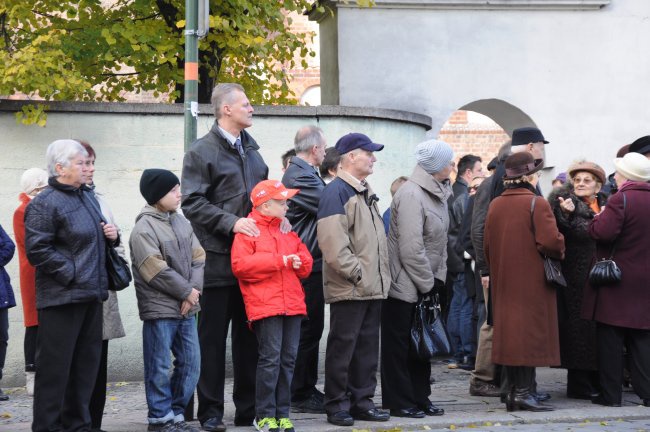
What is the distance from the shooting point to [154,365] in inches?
304

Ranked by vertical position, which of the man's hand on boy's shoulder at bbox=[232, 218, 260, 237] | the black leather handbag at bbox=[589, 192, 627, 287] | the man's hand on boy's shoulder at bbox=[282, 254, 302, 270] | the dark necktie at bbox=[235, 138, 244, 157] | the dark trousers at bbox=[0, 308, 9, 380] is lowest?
→ the dark trousers at bbox=[0, 308, 9, 380]

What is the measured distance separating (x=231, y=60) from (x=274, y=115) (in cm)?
254

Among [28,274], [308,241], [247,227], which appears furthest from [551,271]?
[28,274]

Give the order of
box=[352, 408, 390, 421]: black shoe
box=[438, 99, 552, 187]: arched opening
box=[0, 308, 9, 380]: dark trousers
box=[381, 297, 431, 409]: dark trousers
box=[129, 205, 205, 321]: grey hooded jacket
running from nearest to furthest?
box=[129, 205, 205, 321]: grey hooded jacket
box=[352, 408, 390, 421]: black shoe
box=[381, 297, 431, 409]: dark trousers
box=[0, 308, 9, 380]: dark trousers
box=[438, 99, 552, 187]: arched opening

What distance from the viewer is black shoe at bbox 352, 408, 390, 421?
834 centimetres

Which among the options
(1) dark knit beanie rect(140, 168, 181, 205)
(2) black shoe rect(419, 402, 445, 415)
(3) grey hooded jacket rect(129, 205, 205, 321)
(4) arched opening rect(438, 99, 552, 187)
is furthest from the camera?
(4) arched opening rect(438, 99, 552, 187)

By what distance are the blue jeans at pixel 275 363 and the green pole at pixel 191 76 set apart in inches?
65.9

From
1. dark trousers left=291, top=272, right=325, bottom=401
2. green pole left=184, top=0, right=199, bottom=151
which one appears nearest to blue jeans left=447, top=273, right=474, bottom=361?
dark trousers left=291, top=272, right=325, bottom=401

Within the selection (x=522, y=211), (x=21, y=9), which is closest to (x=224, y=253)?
(x=522, y=211)

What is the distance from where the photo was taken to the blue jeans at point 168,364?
7.71 m

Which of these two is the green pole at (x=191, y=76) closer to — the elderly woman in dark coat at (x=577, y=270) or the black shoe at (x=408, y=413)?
the black shoe at (x=408, y=413)

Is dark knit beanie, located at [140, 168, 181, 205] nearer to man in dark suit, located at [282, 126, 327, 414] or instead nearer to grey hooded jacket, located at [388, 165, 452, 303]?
man in dark suit, located at [282, 126, 327, 414]

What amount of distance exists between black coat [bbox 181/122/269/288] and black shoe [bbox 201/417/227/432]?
88 centimetres

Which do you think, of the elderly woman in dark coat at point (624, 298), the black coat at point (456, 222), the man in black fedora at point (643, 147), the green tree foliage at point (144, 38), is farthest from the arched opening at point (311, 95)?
the elderly woman in dark coat at point (624, 298)
